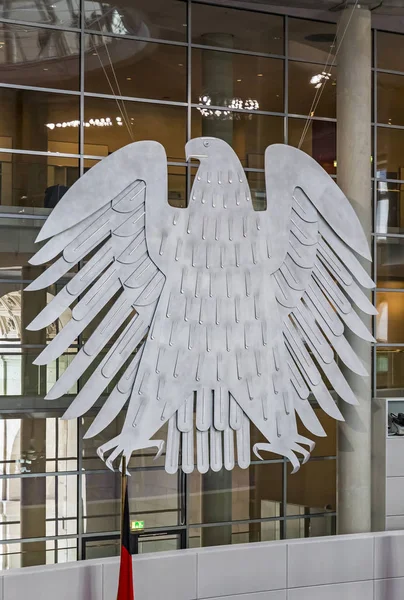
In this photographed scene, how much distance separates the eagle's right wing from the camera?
34.6 feet

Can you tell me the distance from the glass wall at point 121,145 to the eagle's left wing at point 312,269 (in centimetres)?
164

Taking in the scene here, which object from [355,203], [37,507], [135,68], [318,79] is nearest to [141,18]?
[135,68]

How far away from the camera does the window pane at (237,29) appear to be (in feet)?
43.2

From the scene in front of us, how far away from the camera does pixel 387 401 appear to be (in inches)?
510

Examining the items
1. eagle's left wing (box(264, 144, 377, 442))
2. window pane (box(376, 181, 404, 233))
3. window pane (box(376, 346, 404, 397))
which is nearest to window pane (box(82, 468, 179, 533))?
eagle's left wing (box(264, 144, 377, 442))

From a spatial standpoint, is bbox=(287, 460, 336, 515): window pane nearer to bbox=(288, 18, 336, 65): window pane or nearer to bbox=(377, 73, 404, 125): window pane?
bbox=(377, 73, 404, 125): window pane

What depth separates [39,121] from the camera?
40.3ft

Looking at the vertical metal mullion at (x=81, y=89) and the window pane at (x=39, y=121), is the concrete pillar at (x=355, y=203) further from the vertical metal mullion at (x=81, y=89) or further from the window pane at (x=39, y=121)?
the window pane at (x=39, y=121)

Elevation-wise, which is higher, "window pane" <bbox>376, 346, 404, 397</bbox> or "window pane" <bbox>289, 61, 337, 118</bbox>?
"window pane" <bbox>289, 61, 337, 118</bbox>

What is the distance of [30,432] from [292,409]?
370 centimetres

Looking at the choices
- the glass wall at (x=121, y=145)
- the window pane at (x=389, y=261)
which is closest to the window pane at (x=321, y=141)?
the glass wall at (x=121, y=145)

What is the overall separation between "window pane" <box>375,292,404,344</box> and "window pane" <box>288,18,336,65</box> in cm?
398

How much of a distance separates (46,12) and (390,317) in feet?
23.6

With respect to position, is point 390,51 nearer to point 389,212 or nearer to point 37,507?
point 389,212
